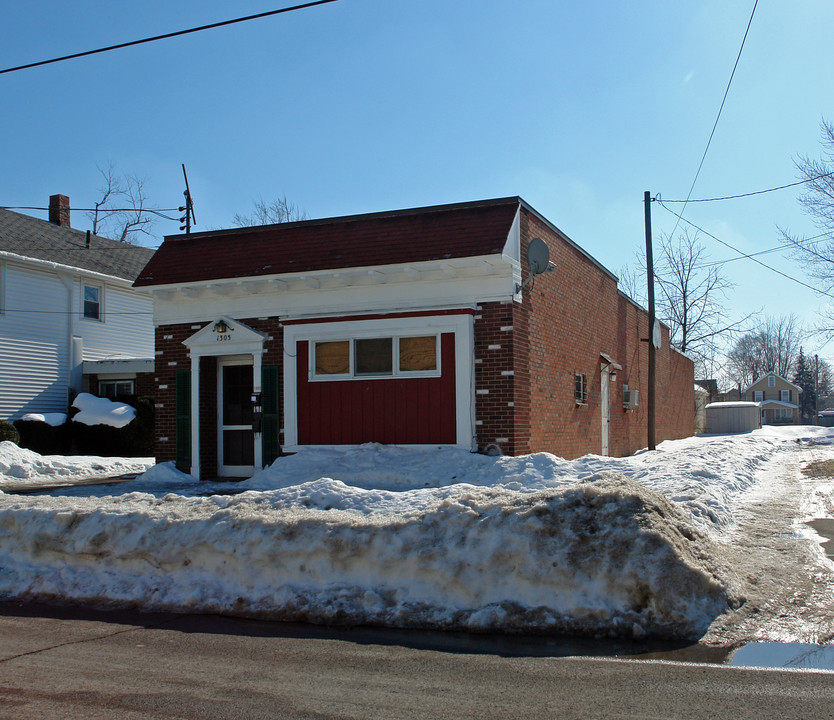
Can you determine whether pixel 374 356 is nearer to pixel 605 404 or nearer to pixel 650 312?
pixel 605 404

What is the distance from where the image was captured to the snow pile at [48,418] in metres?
22.5

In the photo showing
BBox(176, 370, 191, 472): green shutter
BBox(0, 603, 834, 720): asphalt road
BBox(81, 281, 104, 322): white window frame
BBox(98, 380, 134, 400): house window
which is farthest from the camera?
BBox(81, 281, 104, 322): white window frame

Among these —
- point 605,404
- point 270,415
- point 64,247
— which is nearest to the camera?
point 270,415

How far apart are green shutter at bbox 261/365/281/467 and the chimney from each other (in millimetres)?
19680

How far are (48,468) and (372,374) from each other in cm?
890

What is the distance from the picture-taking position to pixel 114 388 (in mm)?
26078

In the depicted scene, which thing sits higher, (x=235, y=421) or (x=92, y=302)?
(x=92, y=302)

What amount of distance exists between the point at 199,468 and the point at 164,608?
26.3ft

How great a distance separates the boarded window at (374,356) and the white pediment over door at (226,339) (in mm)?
1869

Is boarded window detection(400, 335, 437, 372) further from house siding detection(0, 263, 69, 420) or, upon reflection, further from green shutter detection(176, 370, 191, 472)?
house siding detection(0, 263, 69, 420)

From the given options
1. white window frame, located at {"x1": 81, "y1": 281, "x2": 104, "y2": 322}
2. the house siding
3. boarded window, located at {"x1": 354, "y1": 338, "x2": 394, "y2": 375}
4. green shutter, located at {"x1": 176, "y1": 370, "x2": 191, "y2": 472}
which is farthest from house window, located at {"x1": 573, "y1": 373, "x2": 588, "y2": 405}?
white window frame, located at {"x1": 81, "y1": 281, "x2": 104, "y2": 322}

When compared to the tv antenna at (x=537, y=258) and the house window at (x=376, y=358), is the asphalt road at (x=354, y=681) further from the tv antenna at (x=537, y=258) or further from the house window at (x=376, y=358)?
the tv antenna at (x=537, y=258)

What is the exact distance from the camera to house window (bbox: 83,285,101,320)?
26.6 m

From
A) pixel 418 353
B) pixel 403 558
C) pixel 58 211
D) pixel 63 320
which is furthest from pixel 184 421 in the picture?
Result: pixel 58 211
